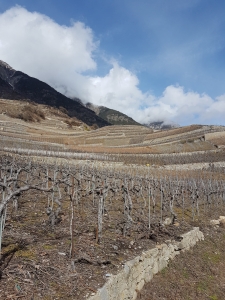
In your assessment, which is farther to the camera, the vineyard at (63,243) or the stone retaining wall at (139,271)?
the stone retaining wall at (139,271)

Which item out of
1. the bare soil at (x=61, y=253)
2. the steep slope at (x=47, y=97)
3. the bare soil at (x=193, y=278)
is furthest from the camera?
the steep slope at (x=47, y=97)

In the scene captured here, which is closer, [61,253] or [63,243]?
[61,253]

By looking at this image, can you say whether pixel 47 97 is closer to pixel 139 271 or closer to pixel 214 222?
pixel 214 222

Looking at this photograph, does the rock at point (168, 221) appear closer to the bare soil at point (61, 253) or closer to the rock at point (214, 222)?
the bare soil at point (61, 253)

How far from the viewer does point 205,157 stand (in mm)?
44406

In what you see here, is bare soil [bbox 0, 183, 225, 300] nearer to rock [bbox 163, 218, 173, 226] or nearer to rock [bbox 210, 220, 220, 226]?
rock [bbox 163, 218, 173, 226]

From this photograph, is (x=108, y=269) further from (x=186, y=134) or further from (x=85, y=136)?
(x=85, y=136)

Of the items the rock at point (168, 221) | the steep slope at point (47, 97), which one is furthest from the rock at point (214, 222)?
the steep slope at point (47, 97)

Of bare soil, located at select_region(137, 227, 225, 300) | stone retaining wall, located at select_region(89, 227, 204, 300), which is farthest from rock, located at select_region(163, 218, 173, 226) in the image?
bare soil, located at select_region(137, 227, 225, 300)

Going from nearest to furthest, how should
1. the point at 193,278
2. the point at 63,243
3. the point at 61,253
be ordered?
the point at 61,253
the point at 63,243
the point at 193,278

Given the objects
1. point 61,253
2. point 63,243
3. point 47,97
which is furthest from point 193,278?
point 47,97

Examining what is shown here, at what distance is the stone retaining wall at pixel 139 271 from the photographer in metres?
5.06

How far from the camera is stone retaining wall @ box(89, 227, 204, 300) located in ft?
16.6

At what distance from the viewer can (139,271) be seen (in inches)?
259
